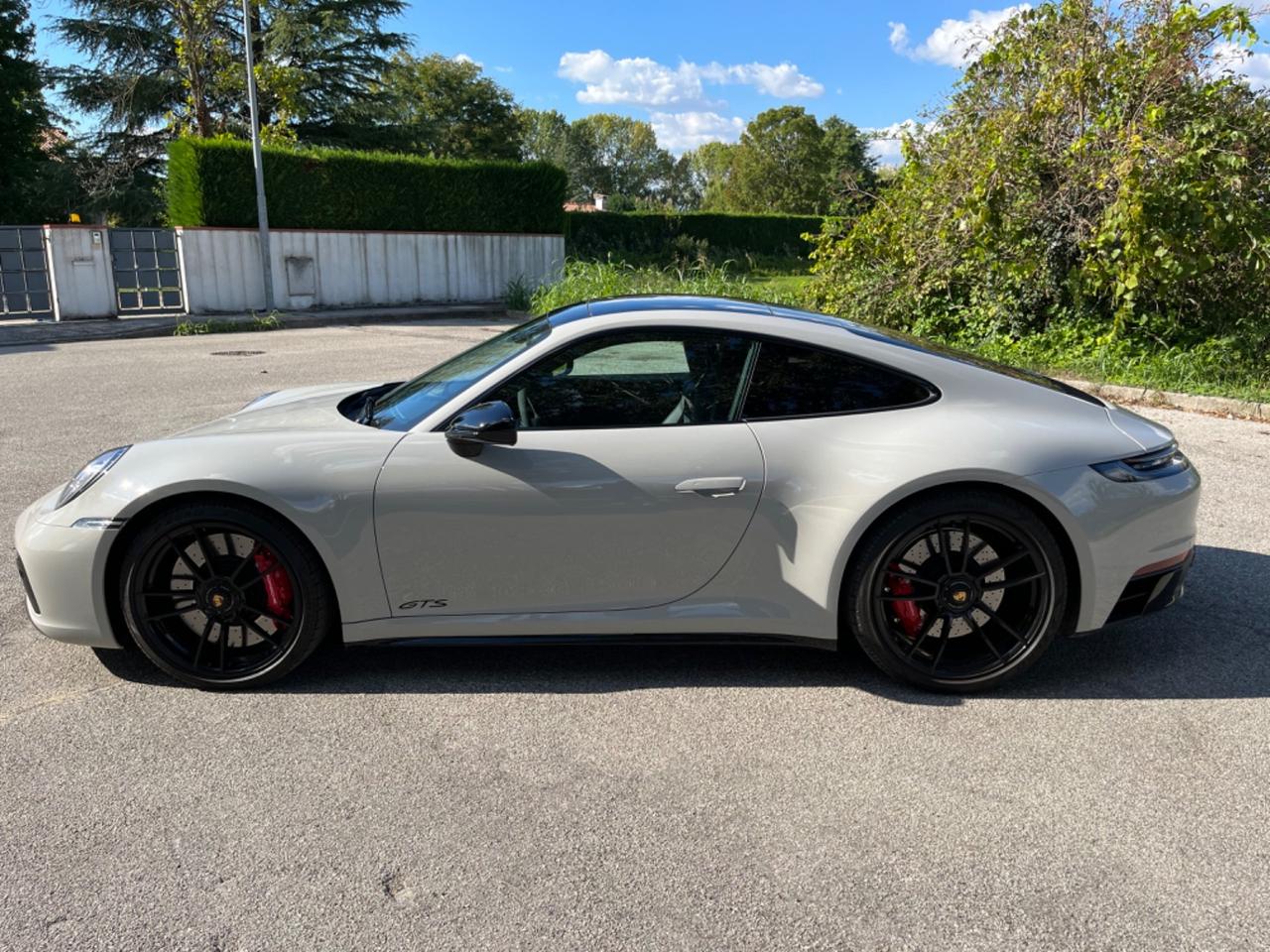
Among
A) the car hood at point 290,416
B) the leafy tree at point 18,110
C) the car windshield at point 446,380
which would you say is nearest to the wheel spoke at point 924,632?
the car windshield at point 446,380

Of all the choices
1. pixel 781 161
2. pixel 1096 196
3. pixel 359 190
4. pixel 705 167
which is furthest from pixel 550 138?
pixel 1096 196

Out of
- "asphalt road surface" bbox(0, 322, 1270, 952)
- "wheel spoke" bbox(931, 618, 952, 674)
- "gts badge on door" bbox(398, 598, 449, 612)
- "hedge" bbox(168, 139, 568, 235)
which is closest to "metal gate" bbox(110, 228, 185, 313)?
"hedge" bbox(168, 139, 568, 235)

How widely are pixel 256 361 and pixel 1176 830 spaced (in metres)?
11.9

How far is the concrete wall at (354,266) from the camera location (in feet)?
61.9

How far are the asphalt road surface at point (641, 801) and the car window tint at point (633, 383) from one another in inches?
38.0

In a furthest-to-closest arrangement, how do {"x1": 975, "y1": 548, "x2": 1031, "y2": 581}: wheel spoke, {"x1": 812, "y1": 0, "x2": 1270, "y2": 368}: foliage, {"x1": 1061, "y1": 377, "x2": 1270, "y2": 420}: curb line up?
{"x1": 812, "y1": 0, "x2": 1270, "y2": 368}: foliage
{"x1": 1061, "y1": 377, "x2": 1270, "y2": 420}: curb
{"x1": 975, "y1": 548, "x2": 1031, "y2": 581}: wheel spoke

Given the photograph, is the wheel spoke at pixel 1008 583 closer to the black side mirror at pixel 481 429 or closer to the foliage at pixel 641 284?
the black side mirror at pixel 481 429

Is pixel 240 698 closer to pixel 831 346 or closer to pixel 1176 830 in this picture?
pixel 831 346

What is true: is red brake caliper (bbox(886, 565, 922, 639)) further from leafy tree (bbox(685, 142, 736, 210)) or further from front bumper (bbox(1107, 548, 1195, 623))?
leafy tree (bbox(685, 142, 736, 210))

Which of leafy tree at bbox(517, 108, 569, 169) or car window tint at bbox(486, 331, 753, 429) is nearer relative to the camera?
car window tint at bbox(486, 331, 753, 429)

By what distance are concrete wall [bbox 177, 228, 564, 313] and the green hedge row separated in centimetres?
684

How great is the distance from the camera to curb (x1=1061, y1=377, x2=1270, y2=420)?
8.35 metres

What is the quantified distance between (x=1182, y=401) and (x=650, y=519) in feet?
25.2

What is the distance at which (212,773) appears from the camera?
9.07ft
